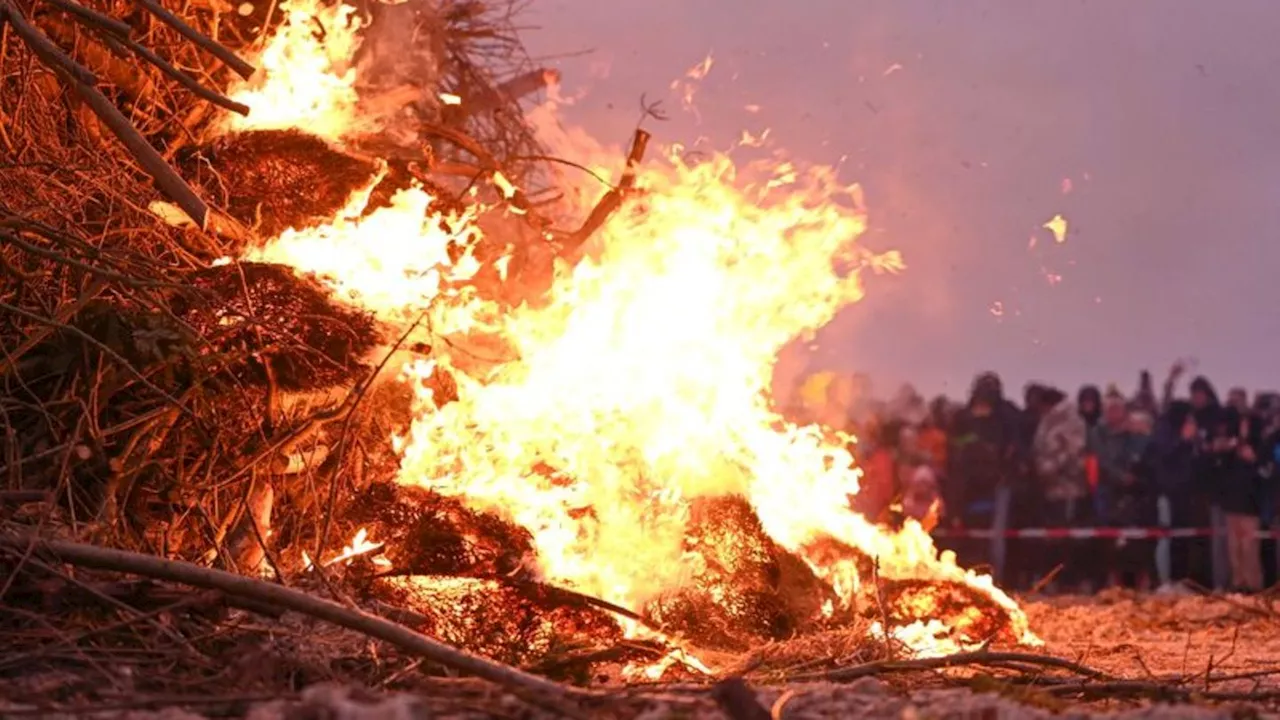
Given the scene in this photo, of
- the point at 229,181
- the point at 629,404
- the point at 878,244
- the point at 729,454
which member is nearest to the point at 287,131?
the point at 229,181

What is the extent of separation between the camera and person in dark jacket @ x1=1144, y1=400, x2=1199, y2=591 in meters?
13.3

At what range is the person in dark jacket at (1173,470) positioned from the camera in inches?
524

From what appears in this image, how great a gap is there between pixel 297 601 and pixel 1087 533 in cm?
1010

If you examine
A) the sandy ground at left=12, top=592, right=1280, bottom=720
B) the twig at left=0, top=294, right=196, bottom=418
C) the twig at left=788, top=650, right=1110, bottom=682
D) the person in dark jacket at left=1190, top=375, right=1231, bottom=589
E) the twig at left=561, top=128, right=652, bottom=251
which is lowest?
the sandy ground at left=12, top=592, right=1280, bottom=720

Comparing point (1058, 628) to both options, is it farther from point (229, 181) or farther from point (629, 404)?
point (229, 181)

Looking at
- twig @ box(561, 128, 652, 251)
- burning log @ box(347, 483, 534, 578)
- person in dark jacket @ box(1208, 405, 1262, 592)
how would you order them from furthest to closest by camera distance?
person in dark jacket @ box(1208, 405, 1262, 592) → twig @ box(561, 128, 652, 251) → burning log @ box(347, 483, 534, 578)

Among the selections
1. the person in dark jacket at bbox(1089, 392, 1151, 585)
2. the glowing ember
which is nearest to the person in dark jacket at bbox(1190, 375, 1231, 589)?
the person in dark jacket at bbox(1089, 392, 1151, 585)

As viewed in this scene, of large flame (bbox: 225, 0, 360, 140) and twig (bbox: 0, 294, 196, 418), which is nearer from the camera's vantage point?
twig (bbox: 0, 294, 196, 418)

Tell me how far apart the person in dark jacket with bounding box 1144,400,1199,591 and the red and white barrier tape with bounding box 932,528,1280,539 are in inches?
3.3

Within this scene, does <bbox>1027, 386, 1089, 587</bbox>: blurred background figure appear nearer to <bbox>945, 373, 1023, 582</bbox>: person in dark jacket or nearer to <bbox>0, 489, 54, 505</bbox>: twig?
<bbox>945, 373, 1023, 582</bbox>: person in dark jacket

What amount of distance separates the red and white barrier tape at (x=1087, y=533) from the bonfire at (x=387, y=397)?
540cm

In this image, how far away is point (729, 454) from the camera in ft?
25.1

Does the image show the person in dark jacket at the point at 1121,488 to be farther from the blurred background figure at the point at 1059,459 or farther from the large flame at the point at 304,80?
the large flame at the point at 304,80

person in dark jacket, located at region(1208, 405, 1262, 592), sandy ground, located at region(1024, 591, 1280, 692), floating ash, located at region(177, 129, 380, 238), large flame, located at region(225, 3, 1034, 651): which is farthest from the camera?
person in dark jacket, located at region(1208, 405, 1262, 592)
